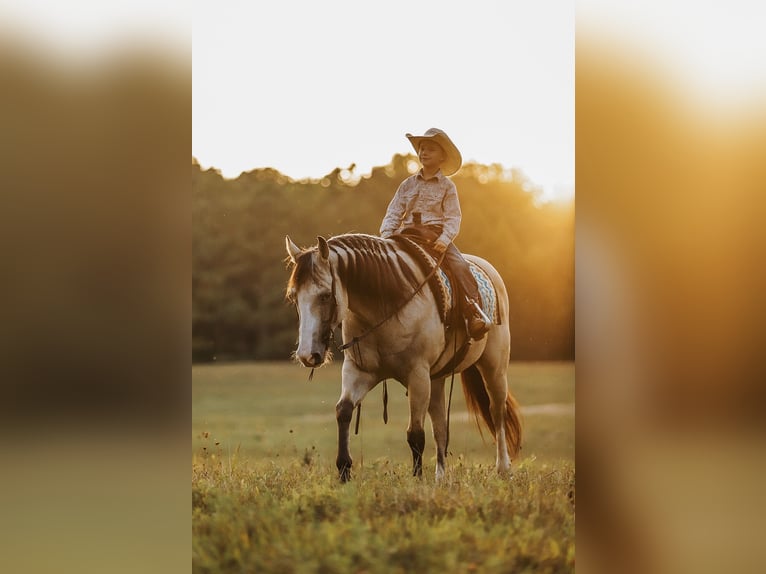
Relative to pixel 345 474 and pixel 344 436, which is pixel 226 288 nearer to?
pixel 344 436

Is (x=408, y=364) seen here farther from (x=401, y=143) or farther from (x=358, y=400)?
(x=401, y=143)

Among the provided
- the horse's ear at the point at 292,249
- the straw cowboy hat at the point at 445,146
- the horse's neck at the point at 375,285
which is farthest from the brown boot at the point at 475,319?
the horse's ear at the point at 292,249

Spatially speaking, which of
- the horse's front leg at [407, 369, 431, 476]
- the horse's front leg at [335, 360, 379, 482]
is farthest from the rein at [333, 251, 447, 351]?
the horse's front leg at [407, 369, 431, 476]

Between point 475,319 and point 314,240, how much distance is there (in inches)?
46.3

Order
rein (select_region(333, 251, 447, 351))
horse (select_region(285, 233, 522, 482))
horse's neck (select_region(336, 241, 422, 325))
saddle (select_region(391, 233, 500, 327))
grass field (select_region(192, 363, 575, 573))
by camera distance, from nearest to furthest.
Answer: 1. grass field (select_region(192, 363, 575, 573))
2. horse (select_region(285, 233, 522, 482))
3. horse's neck (select_region(336, 241, 422, 325))
4. rein (select_region(333, 251, 447, 351))
5. saddle (select_region(391, 233, 500, 327))

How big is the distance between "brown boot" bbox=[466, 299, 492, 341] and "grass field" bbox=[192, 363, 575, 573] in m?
0.40

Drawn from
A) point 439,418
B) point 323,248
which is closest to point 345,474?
point 439,418

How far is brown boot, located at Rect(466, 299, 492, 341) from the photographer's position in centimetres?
557

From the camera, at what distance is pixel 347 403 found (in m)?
5.34

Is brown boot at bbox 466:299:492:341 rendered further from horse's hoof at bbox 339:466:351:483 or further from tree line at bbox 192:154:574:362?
horse's hoof at bbox 339:466:351:483

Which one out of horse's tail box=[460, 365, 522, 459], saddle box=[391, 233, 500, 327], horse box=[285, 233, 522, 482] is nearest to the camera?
horse box=[285, 233, 522, 482]

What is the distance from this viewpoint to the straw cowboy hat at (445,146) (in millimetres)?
5434
